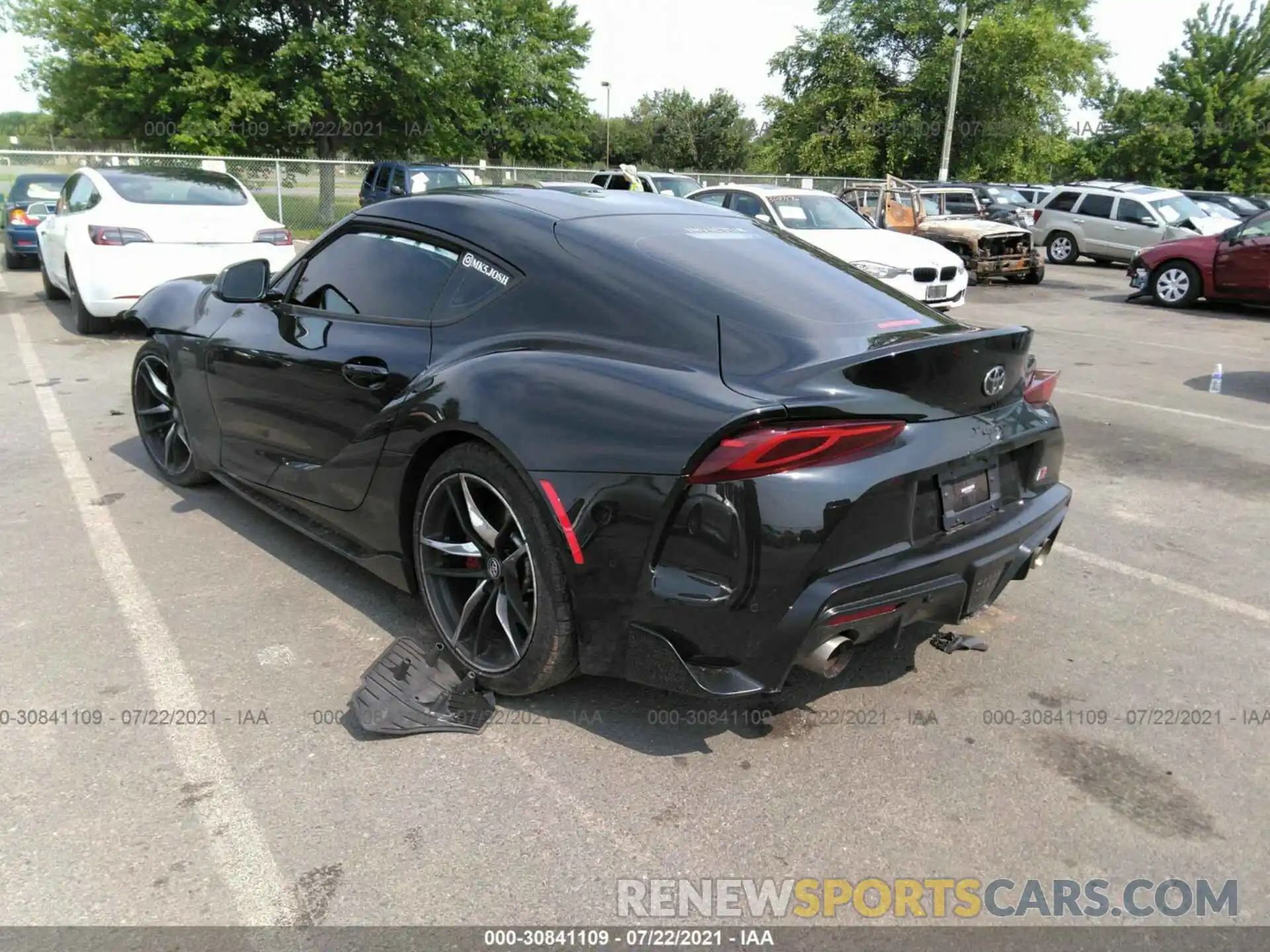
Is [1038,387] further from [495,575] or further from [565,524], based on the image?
[495,575]

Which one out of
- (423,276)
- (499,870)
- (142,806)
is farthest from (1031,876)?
(423,276)

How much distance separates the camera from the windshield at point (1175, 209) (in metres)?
20.4

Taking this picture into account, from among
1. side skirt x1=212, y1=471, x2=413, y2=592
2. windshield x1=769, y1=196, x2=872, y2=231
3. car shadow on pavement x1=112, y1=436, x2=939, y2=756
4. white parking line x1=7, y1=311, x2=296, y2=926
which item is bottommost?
white parking line x1=7, y1=311, x2=296, y2=926

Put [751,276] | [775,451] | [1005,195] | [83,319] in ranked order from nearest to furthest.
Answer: [775,451] < [751,276] < [83,319] < [1005,195]

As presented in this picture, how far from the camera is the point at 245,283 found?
4316mm

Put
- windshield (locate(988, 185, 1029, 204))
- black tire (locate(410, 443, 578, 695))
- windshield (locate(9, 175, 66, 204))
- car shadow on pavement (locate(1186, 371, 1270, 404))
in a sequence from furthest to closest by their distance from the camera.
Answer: windshield (locate(988, 185, 1029, 204)), windshield (locate(9, 175, 66, 204)), car shadow on pavement (locate(1186, 371, 1270, 404)), black tire (locate(410, 443, 578, 695))

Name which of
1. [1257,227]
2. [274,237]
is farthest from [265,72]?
[1257,227]

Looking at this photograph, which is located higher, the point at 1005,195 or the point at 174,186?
the point at 1005,195

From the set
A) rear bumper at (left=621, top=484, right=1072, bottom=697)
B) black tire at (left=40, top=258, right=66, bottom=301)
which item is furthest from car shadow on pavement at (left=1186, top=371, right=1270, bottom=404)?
black tire at (left=40, top=258, right=66, bottom=301)

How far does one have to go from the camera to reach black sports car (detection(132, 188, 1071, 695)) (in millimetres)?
2566

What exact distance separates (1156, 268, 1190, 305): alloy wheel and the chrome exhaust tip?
47.3 feet

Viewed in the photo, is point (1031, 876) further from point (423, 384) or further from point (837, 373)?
point (423, 384)

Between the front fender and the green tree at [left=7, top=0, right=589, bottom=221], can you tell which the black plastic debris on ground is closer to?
the front fender

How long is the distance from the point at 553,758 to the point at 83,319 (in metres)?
9.36
